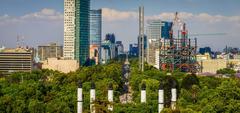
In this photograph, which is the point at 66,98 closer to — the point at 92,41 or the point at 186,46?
the point at 186,46

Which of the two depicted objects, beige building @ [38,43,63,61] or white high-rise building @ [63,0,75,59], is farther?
beige building @ [38,43,63,61]

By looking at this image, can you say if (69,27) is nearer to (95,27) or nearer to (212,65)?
(212,65)

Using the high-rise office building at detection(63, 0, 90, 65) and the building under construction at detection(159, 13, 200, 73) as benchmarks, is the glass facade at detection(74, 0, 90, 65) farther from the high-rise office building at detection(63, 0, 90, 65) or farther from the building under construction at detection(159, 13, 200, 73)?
the building under construction at detection(159, 13, 200, 73)

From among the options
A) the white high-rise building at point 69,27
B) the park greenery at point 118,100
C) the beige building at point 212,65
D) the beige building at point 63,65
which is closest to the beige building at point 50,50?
the white high-rise building at point 69,27

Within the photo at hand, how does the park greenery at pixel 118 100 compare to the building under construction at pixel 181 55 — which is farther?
the building under construction at pixel 181 55

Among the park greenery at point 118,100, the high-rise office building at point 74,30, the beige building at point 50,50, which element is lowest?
the park greenery at point 118,100

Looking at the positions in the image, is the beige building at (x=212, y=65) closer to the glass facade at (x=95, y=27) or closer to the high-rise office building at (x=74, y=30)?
the high-rise office building at (x=74, y=30)

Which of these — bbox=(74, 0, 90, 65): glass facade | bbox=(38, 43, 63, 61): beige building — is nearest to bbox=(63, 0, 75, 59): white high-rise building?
bbox=(74, 0, 90, 65): glass facade

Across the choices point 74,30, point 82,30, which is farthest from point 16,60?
point 82,30
